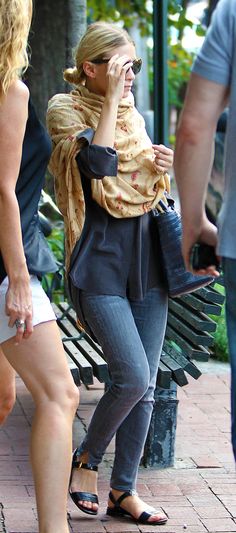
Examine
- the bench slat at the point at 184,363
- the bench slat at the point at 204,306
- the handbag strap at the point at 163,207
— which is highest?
the handbag strap at the point at 163,207

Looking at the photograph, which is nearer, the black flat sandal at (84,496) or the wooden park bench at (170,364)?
the black flat sandal at (84,496)

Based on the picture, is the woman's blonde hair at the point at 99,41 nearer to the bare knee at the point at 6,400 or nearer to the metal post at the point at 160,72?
the bare knee at the point at 6,400

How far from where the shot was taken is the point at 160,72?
7355 millimetres

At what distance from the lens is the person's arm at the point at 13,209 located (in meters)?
3.48

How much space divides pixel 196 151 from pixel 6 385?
4.36ft

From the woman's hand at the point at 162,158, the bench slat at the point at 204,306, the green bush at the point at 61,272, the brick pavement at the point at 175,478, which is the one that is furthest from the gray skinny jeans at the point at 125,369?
the green bush at the point at 61,272

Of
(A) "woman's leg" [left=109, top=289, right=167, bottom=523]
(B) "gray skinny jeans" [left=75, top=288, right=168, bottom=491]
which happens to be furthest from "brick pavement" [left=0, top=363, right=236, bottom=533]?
(B) "gray skinny jeans" [left=75, top=288, right=168, bottom=491]

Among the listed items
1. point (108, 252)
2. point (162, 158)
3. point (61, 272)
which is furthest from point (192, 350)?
point (61, 272)

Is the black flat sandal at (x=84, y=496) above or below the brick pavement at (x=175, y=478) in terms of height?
above

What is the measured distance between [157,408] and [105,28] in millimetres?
1694

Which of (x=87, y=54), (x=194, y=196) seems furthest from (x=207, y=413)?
(x=194, y=196)

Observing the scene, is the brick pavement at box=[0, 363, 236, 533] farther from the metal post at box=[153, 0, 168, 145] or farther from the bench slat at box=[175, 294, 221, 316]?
the metal post at box=[153, 0, 168, 145]

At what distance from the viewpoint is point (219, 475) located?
4.88 m

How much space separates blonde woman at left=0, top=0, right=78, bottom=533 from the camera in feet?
11.5
